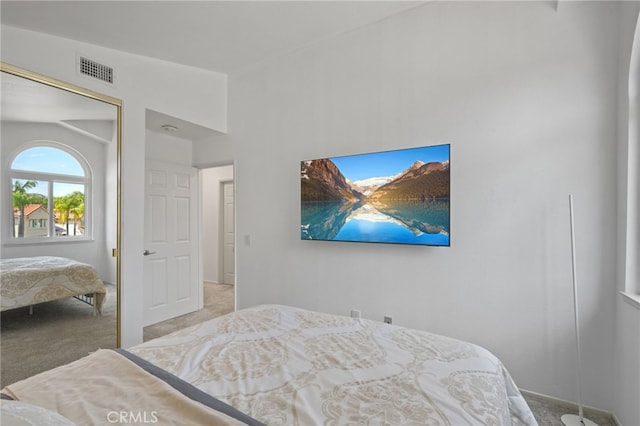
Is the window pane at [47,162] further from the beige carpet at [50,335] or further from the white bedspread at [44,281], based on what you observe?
the beige carpet at [50,335]

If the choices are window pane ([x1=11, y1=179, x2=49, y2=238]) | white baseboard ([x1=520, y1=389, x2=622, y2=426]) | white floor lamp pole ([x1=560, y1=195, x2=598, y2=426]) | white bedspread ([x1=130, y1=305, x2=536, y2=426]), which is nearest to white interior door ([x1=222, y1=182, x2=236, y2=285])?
window pane ([x1=11, y1=179, x2=49, y2=238])

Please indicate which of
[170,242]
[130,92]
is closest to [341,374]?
[130,92]

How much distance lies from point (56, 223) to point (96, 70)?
134cm

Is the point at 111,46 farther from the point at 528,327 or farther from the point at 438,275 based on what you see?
the point at 528,327

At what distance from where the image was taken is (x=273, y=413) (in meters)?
0.99

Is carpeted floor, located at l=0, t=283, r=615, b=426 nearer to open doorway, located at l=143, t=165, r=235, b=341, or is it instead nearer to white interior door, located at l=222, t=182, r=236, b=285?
open doorway, located at l=143, t=165, r=235, b=341

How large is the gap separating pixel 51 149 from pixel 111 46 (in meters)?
1.06

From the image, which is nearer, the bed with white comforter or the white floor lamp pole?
the bed with white comforter

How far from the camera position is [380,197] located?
2725 mm

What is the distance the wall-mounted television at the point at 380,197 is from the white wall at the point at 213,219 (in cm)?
337

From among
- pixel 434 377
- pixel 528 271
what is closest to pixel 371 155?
pixel 528 271

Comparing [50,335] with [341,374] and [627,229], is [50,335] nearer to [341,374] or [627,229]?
[341,374]

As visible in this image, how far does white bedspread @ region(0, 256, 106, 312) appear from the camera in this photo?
216cm

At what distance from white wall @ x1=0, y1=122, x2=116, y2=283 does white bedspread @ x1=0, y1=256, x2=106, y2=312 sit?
0.17 ft
